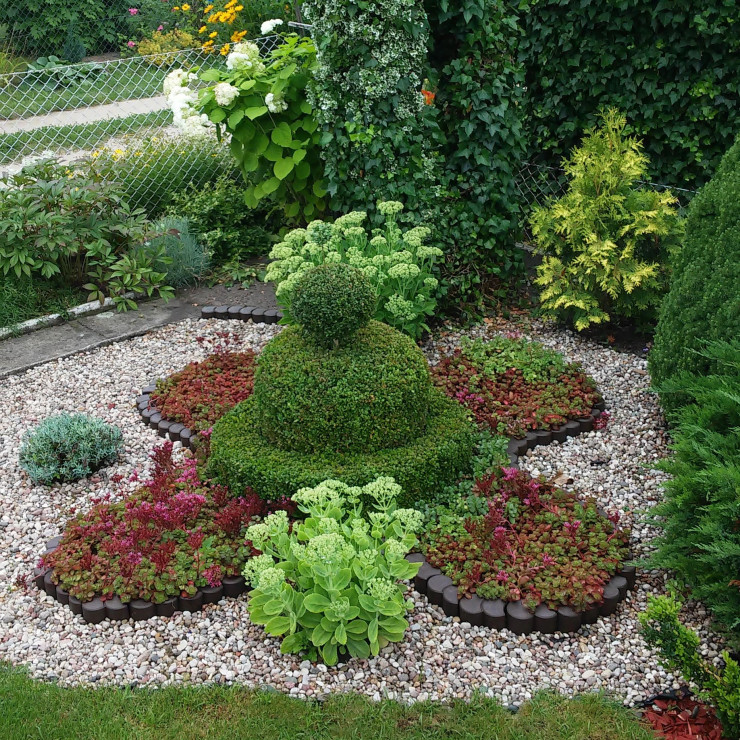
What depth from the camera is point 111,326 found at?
6562mm

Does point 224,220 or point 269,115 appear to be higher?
point 269,115

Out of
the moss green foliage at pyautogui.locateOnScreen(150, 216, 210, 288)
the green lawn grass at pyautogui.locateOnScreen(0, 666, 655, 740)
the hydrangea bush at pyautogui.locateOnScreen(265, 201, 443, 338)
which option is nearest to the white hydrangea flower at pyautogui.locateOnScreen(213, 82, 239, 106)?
the moss green foliage at pyautogui.locateOnScreen(150, 216, 210, 288)

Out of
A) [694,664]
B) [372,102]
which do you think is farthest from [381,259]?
[694,664]

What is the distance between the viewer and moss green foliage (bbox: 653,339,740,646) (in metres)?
3.24

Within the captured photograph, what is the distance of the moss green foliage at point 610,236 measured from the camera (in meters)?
5.75

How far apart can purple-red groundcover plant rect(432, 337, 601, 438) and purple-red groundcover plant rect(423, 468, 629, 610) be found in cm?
70

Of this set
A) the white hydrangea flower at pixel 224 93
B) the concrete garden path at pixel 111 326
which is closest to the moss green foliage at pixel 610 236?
the concrete garden path at pixel 111 326

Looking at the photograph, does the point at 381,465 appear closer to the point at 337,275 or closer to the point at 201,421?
the point at 337,275

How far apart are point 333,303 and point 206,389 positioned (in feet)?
5.28

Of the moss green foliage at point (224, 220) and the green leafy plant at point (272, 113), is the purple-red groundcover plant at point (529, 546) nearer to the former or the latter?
the green leafy plant at point (272, 113)

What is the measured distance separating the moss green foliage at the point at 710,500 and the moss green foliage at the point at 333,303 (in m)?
1.63

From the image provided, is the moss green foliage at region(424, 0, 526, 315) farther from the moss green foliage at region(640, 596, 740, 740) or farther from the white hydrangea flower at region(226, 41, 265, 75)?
the moss green foliage at region(640, 596, 740, 740)

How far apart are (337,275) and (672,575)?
216cm

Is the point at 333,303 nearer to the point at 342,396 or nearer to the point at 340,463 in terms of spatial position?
the point at 342,396
